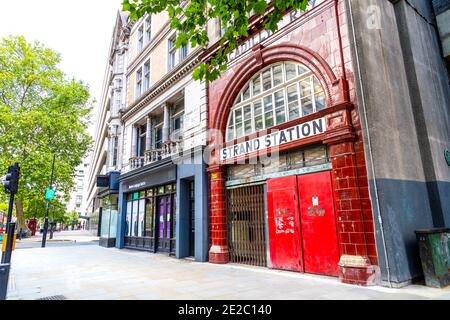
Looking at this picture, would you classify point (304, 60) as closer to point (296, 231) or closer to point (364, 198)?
point (364, 198)

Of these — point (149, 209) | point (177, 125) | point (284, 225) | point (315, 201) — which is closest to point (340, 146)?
point (315, 201)

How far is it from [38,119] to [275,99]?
23249mm

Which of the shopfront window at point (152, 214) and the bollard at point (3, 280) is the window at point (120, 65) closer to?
the shopfront window at point (152, 214)

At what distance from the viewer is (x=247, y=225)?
9.46 m

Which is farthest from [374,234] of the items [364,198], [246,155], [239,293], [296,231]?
[246,155]

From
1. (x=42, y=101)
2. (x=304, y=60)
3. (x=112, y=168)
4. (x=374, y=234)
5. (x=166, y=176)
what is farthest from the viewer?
(x=42, y=101)

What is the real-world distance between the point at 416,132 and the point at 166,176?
9.44m

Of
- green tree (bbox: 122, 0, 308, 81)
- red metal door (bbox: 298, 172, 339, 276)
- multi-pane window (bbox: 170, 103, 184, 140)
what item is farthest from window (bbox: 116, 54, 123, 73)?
red metal door (bbox: 298, 172, 339, 276)

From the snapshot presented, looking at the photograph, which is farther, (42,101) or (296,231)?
(42,101)

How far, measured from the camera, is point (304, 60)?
8.20 metres

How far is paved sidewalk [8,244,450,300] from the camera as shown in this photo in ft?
18.1

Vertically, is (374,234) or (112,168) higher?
(112,168)

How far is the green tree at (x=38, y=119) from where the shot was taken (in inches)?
936

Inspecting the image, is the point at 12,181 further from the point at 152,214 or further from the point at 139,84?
the point at 139,84
